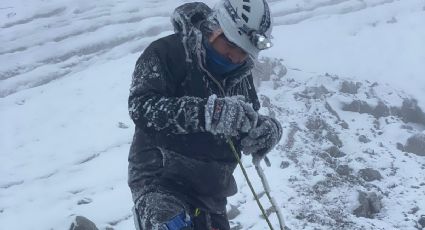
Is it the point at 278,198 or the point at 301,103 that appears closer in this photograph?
the point at 278,198

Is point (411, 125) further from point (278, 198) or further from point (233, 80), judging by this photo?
point (233, 80)

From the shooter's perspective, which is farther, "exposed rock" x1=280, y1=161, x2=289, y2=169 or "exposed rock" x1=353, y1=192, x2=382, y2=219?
"exposed rock" x1=280, y1=161, x2=289, y2=169

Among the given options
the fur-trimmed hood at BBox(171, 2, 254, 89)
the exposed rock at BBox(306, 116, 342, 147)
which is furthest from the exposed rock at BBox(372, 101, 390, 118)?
the fur-trimmed hood at BBox(171, 2, 254, 89)

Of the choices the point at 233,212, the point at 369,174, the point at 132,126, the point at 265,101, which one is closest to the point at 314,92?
the point at 265,101

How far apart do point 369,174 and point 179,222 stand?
424 inches

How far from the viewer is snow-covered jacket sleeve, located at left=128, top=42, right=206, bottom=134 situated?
3246mm

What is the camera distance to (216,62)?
3689 mm

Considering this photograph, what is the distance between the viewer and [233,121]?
3193 mm

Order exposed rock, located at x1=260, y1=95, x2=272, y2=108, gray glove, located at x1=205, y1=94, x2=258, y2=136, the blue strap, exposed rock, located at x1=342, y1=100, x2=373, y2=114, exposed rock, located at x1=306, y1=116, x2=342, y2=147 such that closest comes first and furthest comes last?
gray glove, located at x1=205, y1=94, x2=258, y2=136 < the blue strap < exposed rock, located at x1=306, y1=116, x2=342, y2=147 < exposed rock, located at x1=260, y1=95, x2=272, y2=108 < exposed rock, located at x1=342, y1=100, x2=373, y2=114

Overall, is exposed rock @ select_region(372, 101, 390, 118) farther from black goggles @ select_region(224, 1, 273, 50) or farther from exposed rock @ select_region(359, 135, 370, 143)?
black goggles @ select_region(224, 1, 273, 50)

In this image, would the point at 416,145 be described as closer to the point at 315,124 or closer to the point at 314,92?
the point at 315,124

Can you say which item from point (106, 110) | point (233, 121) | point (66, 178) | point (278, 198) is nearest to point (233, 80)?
point (233, 121)

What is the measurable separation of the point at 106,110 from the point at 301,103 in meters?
6.43

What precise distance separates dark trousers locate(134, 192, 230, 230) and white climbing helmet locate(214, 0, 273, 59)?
1188 mm
